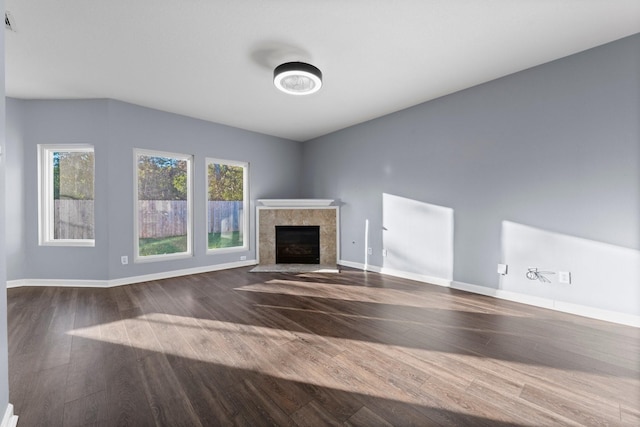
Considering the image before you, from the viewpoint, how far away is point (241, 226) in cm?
514

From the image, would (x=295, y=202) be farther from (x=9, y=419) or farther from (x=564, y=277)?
(x=9, y=419)

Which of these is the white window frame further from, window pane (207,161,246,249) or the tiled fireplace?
the tiled fireplace

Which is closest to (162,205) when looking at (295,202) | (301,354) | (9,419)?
(295,202)

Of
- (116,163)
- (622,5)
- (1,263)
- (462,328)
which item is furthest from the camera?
(116,163)

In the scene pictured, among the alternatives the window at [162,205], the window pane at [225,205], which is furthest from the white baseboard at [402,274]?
the window at [162,205]

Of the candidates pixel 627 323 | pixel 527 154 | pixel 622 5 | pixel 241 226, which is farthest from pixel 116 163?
pixel 627 323

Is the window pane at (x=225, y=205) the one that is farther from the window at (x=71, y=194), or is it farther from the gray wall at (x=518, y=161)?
the gray wall at (x=518, y=161)

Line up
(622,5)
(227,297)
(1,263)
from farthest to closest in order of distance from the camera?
(227,297), (622,5), (1,263)

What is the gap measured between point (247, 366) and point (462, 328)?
191cm

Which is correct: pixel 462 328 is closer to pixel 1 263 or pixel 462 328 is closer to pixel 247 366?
pixel 247 366

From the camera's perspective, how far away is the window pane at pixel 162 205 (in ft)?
13.4

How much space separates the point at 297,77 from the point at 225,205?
9.91 ft

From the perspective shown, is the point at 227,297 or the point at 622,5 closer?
the point at 622,5

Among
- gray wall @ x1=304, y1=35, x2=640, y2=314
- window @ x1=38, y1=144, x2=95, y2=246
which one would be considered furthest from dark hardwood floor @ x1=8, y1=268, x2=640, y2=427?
window @ x1=38, y1=144, x2=95, y2=246
